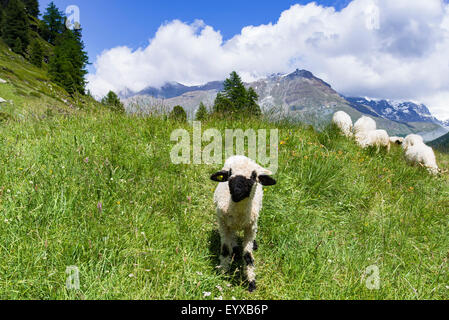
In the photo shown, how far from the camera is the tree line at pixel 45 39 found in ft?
152

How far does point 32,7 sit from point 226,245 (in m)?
120

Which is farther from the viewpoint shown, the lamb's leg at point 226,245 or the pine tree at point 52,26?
the pine tree at point 52,26

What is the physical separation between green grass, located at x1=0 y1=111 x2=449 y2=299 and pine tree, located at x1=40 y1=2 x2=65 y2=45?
10537cm

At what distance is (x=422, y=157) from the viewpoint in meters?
8.45

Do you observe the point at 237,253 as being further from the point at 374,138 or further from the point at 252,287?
the point at 374,138

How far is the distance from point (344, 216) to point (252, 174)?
2889 mm

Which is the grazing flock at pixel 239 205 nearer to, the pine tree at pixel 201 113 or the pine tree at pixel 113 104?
the pine tree at pixel 201 113

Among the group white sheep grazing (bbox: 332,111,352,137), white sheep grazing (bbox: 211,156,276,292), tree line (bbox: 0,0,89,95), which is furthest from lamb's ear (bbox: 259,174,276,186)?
tree line (bbox: 0,0,89,95)

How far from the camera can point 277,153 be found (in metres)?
6.33

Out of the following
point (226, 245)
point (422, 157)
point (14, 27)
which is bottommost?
point (226, 245)

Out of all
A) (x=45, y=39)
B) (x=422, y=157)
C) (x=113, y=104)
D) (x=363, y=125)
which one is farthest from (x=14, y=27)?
(x=422, y=157)

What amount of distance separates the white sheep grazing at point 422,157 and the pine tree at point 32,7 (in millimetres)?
116874
